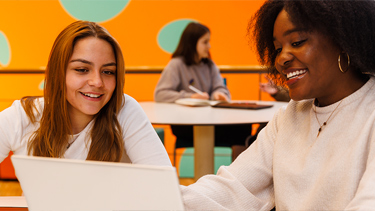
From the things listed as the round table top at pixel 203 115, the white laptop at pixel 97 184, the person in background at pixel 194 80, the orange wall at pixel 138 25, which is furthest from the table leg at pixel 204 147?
the orange wall at pixel 138 25

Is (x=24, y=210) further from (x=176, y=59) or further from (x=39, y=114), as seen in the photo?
(x=176, y=59)

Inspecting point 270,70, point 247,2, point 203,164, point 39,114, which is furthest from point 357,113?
point 247,2

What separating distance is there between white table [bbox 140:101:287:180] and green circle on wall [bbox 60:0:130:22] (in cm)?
220

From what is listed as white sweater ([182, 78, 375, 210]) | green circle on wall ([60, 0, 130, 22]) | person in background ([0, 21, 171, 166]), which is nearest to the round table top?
person in background ([0, 21, 171, 166])

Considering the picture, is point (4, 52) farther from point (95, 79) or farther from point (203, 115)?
point (95, 79)

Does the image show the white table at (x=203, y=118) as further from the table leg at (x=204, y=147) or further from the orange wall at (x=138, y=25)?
the orange wall at (x=138, y=25)

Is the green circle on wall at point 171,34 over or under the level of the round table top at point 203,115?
over

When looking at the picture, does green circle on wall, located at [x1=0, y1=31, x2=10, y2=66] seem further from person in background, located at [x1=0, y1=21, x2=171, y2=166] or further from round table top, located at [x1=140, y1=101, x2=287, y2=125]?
person in background, located at [x1=0, y1=21, x2=171, y2=166]

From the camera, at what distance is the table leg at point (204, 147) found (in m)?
2.62

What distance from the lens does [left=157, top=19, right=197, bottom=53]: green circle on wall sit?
4793 millimetres

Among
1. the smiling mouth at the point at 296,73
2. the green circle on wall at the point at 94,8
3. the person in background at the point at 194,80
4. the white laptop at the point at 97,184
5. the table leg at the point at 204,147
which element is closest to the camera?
the white laptop at the point at 97,184

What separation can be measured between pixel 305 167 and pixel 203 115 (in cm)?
144

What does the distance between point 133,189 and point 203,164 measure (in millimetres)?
2084

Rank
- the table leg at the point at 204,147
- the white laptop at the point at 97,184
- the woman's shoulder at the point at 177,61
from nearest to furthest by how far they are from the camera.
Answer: the white laptop at the point at 97,184, the table leg at the point at 204,147, the woman's shoulder at the point at 177,61
